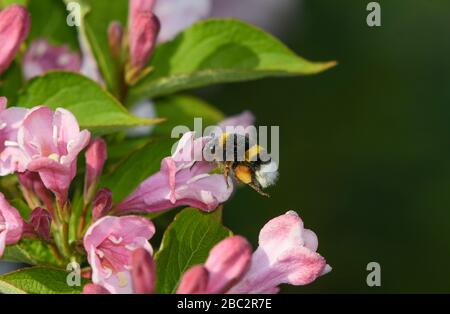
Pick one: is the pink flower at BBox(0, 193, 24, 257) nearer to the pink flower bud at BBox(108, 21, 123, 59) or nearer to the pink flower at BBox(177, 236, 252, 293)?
the pink flower at BBox(177, 236, 252, 293)

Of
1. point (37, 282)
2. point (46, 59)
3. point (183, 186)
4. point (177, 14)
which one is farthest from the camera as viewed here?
point (177, 14)

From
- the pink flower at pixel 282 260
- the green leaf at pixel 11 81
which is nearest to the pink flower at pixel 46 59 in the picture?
the green leaf at pixel 11 81

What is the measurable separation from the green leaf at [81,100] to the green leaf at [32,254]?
32 cm

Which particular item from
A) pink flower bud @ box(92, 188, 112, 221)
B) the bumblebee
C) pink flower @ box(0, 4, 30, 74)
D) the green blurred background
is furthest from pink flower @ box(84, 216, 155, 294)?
the green blurred background

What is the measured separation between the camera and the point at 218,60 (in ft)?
10.3

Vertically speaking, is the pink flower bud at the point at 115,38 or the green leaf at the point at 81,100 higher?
the pink flower bud at the point at 115,38

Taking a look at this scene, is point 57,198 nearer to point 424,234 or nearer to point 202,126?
point 202,126

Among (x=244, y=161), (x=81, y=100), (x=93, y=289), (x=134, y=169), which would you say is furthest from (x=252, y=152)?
(x=93, y=289)

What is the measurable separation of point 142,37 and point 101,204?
0.62 meters

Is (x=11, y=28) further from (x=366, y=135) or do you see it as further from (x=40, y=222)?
(x=366, y=135)

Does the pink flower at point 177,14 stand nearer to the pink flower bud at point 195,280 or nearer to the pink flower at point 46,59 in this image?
the pink flower at point 46,59

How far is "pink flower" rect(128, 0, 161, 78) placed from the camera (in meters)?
3.05

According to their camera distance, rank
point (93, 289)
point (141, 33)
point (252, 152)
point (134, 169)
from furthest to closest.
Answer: point (141, 33) → point (134, 169) → point (252, 152) → point (93, 289)

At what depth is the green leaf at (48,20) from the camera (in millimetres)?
3445
